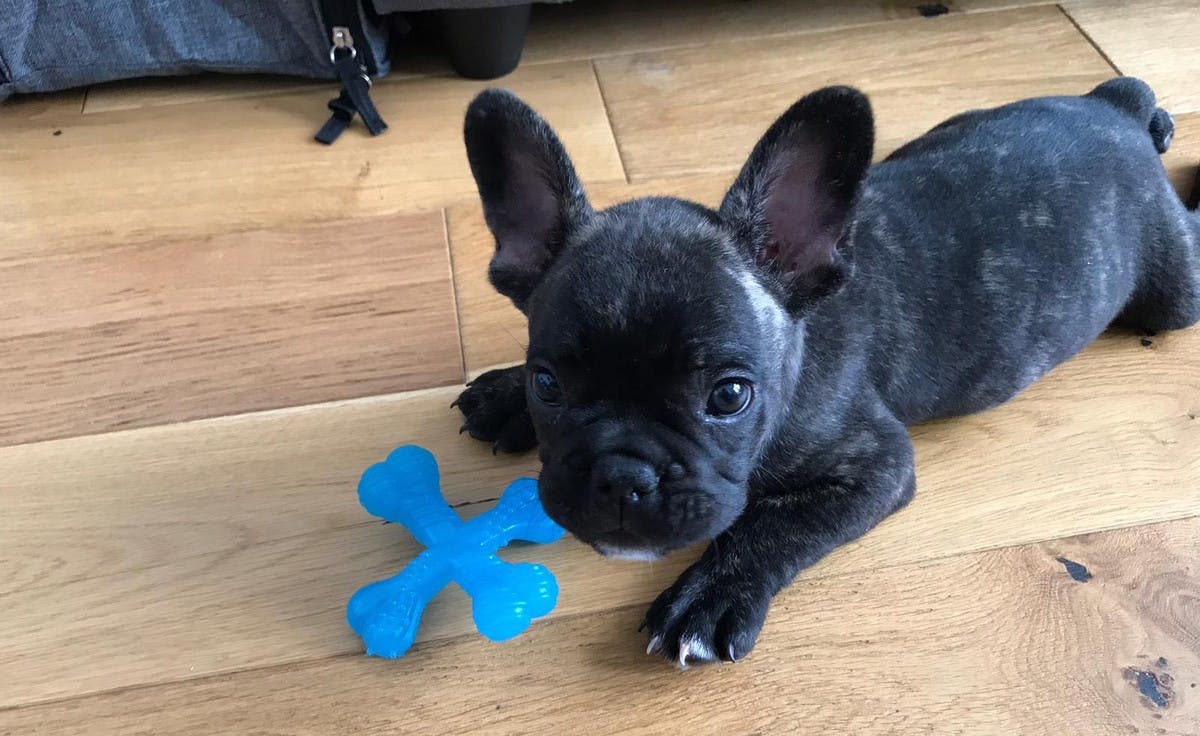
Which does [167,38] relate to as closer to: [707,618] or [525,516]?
[525,516]

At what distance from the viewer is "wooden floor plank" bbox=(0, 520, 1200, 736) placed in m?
1.28

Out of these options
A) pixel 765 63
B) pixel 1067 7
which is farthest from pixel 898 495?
pixel 1067 7

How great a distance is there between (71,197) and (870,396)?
1787mm

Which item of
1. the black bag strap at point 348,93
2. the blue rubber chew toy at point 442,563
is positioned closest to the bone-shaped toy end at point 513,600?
the blue rubber chew toy at point 442,563

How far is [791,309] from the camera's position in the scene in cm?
A: 129

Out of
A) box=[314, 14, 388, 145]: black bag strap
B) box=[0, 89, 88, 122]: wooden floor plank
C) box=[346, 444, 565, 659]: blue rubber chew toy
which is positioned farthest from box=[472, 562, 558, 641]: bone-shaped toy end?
box=[0, 89, 88, 122]: wooden floor plank

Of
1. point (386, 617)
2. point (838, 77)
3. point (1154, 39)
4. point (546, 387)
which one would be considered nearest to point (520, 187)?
point (546, 387)

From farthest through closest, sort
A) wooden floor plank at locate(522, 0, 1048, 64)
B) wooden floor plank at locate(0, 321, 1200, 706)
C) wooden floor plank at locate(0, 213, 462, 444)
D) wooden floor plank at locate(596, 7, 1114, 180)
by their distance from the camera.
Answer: wooden floor plank at locate(522, 0, 1048, 64)
wooden floor plank at locate(596, 7, 1114, 180)
wooden floor plank at locate(0, 213, 462, 444)
wooden floor plank at locate(0, 321, 1200, 706)

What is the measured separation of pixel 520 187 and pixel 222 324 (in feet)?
2.77

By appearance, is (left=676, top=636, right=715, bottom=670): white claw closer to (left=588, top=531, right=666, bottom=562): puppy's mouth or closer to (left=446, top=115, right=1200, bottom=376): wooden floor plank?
(left=588, top=531, right=666, bottom=562): puppy's mouth

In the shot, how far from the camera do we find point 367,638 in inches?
51.6

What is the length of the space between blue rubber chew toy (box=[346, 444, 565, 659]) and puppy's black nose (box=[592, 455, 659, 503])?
241mm

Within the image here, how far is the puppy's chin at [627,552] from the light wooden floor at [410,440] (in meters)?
0.20

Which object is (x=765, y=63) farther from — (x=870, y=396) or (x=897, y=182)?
(x=870, y=396)
